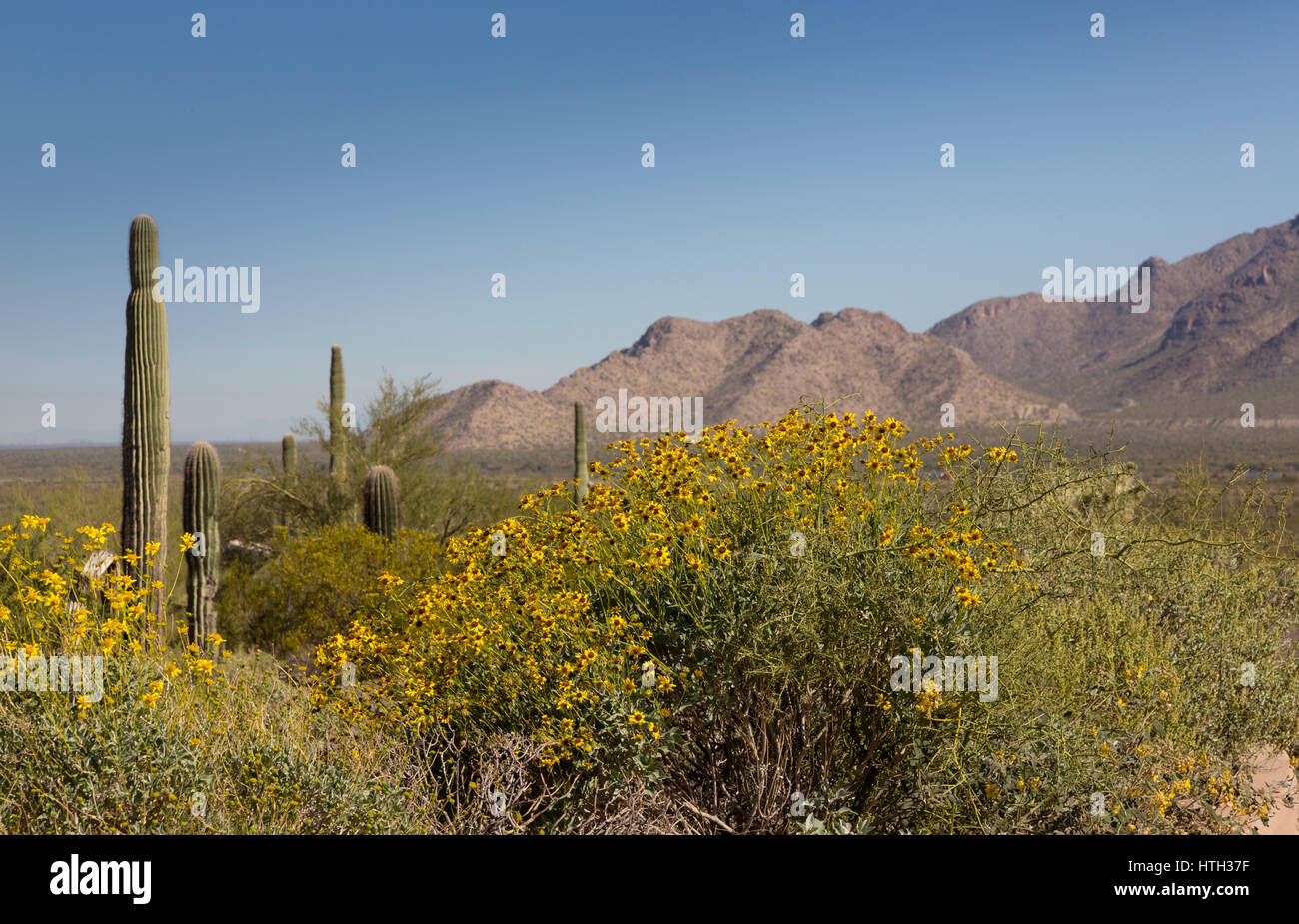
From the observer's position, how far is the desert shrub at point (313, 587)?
10.1 metres

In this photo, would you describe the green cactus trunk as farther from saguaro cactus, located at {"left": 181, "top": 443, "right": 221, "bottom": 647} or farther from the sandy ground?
the sandy ground

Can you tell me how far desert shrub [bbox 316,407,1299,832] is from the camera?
3643mm

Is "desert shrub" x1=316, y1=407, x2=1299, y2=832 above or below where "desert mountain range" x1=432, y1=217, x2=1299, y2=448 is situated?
below

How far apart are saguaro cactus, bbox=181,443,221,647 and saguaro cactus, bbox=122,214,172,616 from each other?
1.44ft

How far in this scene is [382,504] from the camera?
11672 millimetres

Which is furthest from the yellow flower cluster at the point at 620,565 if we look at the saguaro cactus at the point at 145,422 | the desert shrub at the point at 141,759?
the saguaro cactus at the point at 145,422

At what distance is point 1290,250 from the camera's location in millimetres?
163250

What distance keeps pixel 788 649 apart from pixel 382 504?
8935 millimetres

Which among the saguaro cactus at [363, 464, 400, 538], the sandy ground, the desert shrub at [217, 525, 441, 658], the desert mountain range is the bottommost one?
the sandy ground

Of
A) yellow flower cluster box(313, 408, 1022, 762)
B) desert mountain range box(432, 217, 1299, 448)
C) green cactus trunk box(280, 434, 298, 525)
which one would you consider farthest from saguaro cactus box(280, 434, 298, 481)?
desert mountain range box(432, 217, 1299, 448)
